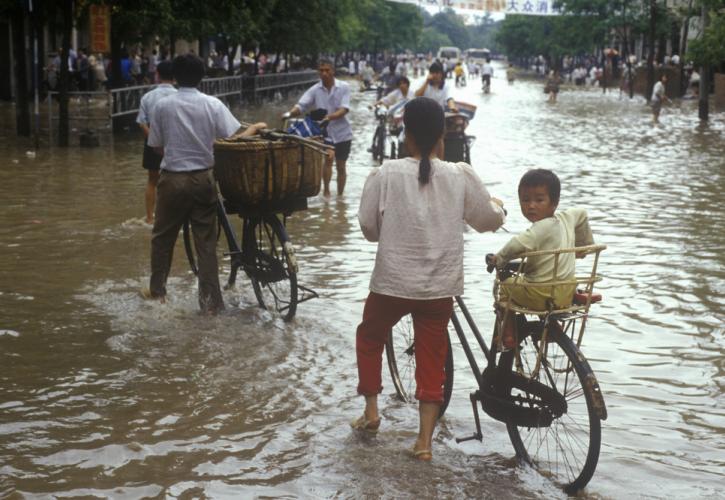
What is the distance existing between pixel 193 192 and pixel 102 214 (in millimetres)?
5105

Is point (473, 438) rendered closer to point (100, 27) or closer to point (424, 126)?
point (424, 126)

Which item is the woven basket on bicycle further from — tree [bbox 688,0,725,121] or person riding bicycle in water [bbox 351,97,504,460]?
tree [bbox 688,0,725,121]

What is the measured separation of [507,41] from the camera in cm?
13488

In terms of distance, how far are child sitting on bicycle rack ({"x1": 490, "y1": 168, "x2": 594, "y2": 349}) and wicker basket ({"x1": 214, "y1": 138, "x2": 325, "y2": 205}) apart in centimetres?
287

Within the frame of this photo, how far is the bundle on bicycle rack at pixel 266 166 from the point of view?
7586mm

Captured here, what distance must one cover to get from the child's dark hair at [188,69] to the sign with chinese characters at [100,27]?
15.2 m

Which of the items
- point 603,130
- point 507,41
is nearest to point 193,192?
point 603,130

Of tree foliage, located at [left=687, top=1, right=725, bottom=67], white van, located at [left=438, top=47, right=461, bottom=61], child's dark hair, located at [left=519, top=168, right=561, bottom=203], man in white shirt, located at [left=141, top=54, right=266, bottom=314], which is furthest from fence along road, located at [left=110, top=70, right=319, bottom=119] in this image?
white van, located at [left=438, top=47, right=461, bottom=61]

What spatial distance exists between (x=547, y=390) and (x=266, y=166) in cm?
319

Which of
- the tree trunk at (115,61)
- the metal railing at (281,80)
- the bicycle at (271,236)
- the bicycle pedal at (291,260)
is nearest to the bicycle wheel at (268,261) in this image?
the bicycle at (271,236)

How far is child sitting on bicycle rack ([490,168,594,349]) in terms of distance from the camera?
489 cm

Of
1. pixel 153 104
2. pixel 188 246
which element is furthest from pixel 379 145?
pixel 188 246

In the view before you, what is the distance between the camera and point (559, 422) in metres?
5.28

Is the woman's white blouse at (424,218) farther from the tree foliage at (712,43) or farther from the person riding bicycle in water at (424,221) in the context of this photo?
the tree foliage at (712,43)
